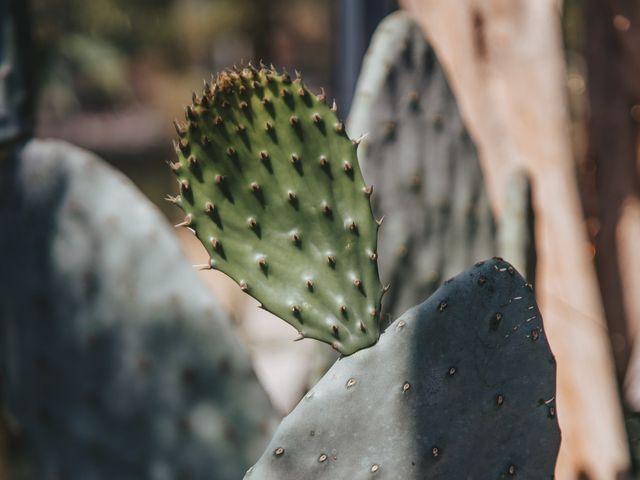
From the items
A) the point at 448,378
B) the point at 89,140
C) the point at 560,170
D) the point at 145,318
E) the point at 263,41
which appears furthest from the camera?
the point at 89,140

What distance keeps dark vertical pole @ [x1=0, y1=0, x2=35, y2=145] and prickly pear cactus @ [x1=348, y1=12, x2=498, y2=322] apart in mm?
603

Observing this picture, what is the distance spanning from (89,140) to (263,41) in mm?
5901

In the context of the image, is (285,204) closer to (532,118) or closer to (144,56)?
(532,118)

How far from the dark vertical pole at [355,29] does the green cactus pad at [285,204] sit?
115 centimetres

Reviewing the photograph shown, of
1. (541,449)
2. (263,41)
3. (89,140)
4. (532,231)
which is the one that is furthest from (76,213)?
(89,140)

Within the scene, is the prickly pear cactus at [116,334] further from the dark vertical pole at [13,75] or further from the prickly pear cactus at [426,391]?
the prickly pear cactus at [426,391]

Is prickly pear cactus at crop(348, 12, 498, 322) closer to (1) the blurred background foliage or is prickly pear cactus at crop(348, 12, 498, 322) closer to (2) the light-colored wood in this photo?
(2) the light-colored wood

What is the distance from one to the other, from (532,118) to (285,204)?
36.6 inches

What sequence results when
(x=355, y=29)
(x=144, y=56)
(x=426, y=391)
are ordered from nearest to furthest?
(x=426, y=391), (x=355, y=29), (x=144, y=56)

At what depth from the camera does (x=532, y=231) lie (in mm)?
1558

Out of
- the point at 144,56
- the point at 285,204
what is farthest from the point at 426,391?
the point at 144,56

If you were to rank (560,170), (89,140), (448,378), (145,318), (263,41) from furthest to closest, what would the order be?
1. (89,140)
2. (263,41)
3. (560,170)
4. (145,318)
5. (448,378)

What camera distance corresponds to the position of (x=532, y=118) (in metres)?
1.83

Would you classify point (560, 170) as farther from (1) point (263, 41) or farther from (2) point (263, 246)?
(1) point (263, 41)
